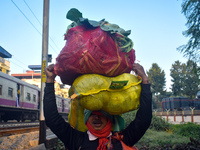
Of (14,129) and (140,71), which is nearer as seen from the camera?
(140,71)

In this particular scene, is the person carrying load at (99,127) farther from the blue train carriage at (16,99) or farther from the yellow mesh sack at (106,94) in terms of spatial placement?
the blue train carriage at (16,99)

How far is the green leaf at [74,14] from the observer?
2.16 metres

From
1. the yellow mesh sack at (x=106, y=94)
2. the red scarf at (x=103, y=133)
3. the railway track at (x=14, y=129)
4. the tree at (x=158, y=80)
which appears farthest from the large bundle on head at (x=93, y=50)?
the tree at (x=158, y=80)

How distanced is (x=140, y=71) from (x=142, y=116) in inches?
18.9

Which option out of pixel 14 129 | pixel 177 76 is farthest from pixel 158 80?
pixel 14 129

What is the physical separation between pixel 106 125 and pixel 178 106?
26.2m

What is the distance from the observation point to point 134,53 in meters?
2.27

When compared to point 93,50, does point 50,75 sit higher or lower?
lower

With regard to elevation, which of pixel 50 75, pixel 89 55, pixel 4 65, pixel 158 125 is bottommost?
pixel 158 125

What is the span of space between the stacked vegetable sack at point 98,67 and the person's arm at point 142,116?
0.21 feet

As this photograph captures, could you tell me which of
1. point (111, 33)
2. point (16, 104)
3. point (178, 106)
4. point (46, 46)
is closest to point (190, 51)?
point (46, 46)

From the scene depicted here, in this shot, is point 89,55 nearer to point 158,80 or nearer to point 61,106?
point 61,106

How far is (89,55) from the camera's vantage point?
189cm

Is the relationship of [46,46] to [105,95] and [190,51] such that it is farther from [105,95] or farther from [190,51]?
[190,51]
